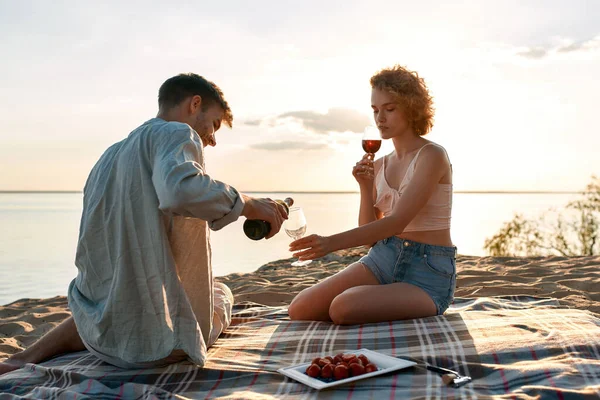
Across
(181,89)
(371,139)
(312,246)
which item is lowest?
(312,246)

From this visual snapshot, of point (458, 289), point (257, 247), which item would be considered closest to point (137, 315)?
point (458, 289)

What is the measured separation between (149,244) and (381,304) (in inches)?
69.6

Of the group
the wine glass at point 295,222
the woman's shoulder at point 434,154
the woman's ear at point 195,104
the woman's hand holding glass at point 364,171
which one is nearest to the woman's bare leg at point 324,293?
the woman's hand holding glass at point 364,171

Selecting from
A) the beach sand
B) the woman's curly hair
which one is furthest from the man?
the beach sand

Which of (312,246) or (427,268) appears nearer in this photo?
(312,246)

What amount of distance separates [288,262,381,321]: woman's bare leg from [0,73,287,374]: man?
1238mm

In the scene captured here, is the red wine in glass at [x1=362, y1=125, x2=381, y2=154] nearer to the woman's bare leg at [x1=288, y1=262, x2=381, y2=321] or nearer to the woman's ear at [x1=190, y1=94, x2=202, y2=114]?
the woman's bare leg at [x1=288, y1=262, x2=381, y2=321]

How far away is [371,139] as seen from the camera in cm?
445

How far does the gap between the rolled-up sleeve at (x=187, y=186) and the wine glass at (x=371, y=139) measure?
1.76 meters

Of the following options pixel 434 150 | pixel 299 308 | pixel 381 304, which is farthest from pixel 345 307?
pixel 434 150

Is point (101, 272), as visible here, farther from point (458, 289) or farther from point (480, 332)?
point (458, 289)

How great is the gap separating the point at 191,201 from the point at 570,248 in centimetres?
1004

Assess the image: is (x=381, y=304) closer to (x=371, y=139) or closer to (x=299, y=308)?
(x=299, y=308)

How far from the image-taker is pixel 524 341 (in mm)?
3371
